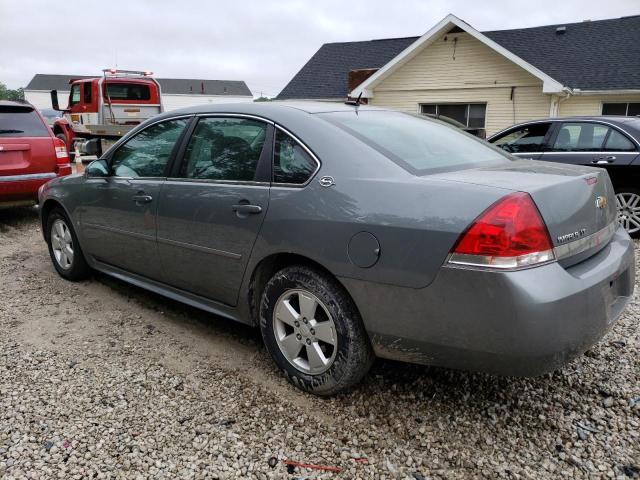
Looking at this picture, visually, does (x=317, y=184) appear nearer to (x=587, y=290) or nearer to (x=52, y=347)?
(x=587, y=290)

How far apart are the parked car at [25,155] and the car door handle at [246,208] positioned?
513cm

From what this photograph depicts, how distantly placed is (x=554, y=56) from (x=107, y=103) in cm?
1356

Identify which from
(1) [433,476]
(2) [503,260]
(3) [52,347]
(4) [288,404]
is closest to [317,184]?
(2) [503,260]

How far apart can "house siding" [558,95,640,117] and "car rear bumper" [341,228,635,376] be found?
1360 cm

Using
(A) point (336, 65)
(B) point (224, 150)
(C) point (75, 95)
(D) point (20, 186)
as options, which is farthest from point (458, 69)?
(B) point (224, 150)

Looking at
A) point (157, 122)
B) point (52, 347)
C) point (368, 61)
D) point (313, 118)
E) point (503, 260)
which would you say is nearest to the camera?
point (503, 260)

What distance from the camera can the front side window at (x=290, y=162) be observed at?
2.70 metres

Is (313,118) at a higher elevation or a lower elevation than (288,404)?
higher

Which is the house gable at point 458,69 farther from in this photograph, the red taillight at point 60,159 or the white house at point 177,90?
the white house at point 177,90

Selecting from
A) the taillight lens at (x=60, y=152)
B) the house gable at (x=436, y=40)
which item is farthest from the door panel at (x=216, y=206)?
the house gable at (x=436, y=40)

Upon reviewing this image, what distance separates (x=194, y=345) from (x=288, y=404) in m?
0.98

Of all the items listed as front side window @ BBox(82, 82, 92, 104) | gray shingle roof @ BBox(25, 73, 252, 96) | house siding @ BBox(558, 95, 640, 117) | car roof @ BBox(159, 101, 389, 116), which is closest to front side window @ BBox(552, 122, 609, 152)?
car roof @ BBox(159, 101, 389, 116)

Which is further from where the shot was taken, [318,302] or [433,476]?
[318,302]

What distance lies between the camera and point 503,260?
205 centimetres
